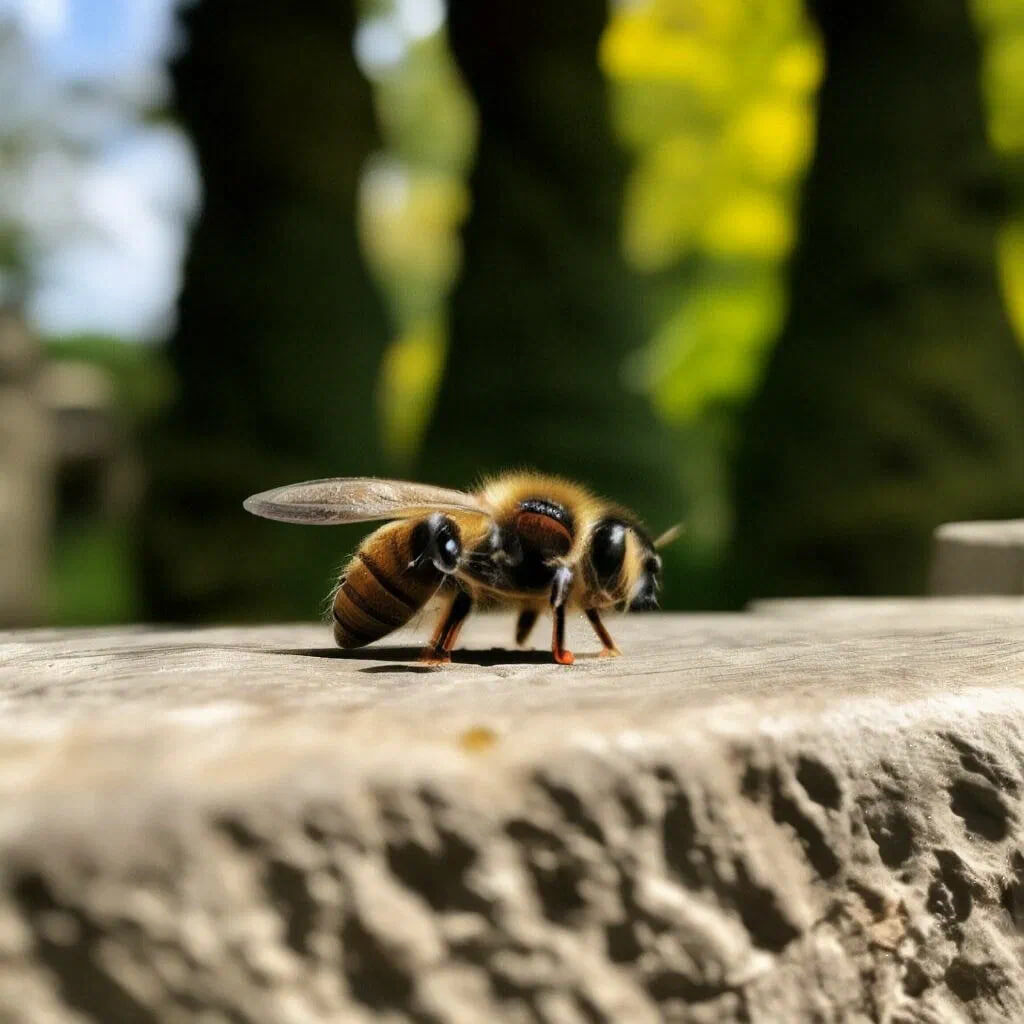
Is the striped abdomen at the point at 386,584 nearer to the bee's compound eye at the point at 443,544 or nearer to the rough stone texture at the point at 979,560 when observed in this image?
the bee's compound eye at the point at 443,544

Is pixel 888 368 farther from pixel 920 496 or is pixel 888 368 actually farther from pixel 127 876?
pixel 127 876

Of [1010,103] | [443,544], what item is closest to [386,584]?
[443,544]

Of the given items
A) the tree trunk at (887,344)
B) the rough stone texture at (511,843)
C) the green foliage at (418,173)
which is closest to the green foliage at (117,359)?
the green foliage at (418,173)

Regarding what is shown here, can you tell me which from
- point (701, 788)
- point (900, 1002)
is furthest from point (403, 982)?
point (900, 1002)

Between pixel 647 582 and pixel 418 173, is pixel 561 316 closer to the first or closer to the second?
pixel 647 582

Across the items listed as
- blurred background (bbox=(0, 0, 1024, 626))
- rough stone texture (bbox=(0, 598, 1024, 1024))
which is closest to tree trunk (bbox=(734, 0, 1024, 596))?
→ blurred background (bbox=(0, 0, 1024, 626))

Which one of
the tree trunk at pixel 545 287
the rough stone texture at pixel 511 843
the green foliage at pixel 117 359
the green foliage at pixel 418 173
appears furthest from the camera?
the green foliage at pixel 117 359
